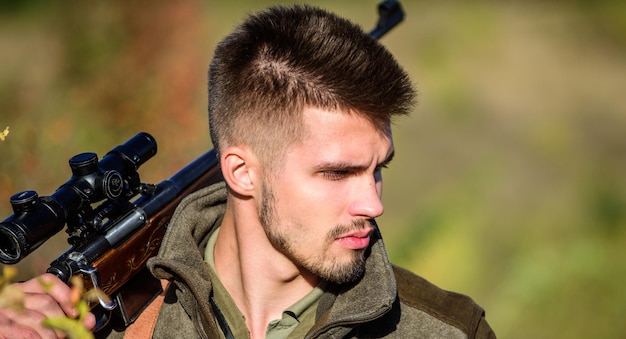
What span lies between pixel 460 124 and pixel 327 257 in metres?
12.7

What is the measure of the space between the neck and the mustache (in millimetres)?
382

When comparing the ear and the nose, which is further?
the ear

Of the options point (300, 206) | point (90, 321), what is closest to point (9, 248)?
point (90, 321)

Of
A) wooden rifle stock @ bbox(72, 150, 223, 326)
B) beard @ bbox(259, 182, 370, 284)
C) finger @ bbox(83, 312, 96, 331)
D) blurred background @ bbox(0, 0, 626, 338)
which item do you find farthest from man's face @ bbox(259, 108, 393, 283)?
blurred background @ bbox(0, 0, 626, 338)

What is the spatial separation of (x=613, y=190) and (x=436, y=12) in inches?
333

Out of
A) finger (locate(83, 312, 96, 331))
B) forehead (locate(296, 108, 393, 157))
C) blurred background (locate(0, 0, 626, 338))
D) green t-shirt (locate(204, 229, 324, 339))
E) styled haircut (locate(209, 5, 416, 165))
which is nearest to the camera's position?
finger (locate(83, 312, 96, 331))

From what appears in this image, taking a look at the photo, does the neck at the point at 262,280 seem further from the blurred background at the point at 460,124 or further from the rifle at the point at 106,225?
the blurred background at the point at 460,124

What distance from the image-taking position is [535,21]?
20.5m

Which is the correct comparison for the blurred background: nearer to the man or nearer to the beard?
the man

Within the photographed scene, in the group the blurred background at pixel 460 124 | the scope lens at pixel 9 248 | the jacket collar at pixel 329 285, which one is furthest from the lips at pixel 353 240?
the blurred background at pixel 460 124

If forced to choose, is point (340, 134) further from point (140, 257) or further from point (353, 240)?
point (140, 257)

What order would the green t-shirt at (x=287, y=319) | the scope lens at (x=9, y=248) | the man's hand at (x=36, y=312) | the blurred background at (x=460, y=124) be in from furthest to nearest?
the blurred background at (x=460, y=124), the green t-shirt at (x=287, y=319), the scope lens at (x=9, y=248), the man's hand at (x=36, y=312)

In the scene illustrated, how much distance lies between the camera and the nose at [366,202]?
4.07 meters

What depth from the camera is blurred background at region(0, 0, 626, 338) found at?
33.1 feet
